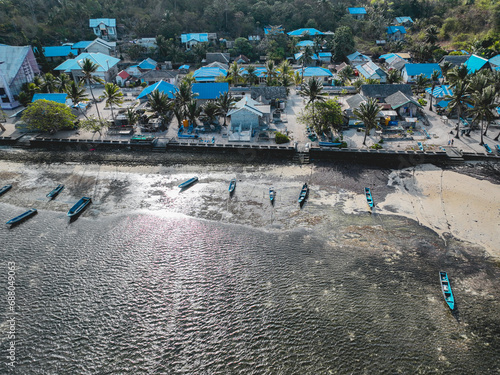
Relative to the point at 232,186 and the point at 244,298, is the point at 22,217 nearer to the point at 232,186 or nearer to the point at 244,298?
the point at 232,186

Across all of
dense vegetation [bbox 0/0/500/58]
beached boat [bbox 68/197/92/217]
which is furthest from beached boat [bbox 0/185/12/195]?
dense vegetation [bbox 0/0/500/58]

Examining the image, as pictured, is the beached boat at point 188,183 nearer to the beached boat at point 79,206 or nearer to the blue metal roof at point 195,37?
the beached boat at point 79,206

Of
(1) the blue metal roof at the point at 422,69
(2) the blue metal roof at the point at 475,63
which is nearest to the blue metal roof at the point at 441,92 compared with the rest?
(1) the blue metal roof at the point at 422,69

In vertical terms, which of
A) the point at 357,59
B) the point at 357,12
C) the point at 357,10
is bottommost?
the point at 357,59

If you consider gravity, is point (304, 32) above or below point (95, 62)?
above

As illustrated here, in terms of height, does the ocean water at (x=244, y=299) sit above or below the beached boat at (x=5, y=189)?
below

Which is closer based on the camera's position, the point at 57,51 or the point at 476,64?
the point at 476,64

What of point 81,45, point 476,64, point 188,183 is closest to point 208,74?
point 188,183
